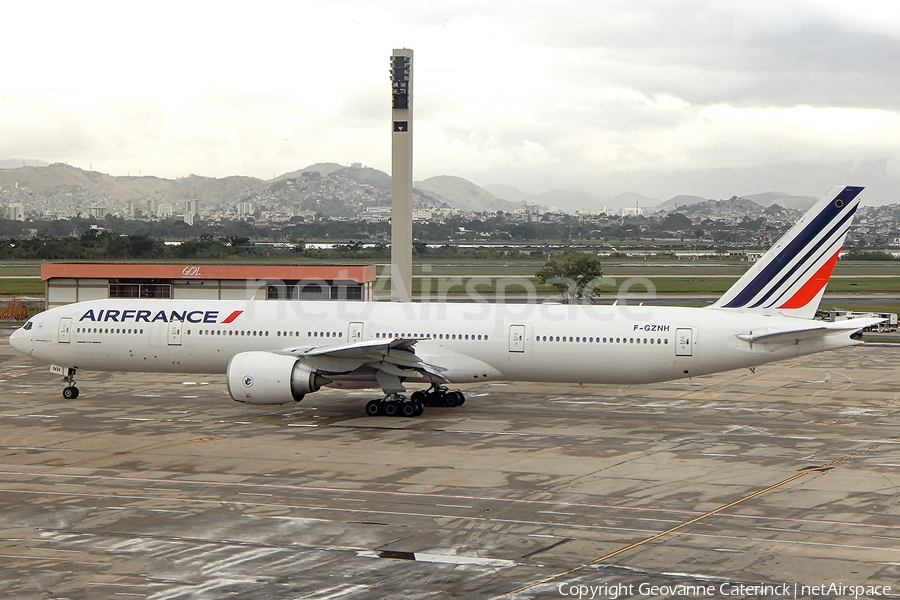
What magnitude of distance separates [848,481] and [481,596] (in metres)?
12.8

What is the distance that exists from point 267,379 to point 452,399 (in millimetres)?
7547

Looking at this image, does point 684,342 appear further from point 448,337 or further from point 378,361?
point 378,361

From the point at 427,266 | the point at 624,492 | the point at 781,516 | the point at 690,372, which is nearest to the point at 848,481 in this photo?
the point at 781,516

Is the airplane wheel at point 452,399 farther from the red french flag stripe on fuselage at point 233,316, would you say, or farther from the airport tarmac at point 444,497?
the red french flag stripe on fuselage at point 233,316

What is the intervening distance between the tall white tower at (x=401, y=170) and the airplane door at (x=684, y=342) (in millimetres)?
37198

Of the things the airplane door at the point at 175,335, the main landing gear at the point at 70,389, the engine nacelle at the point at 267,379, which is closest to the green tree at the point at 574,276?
the airplane door at the point at 175,335

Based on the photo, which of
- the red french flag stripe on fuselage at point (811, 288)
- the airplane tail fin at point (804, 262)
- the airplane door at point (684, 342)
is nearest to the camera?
the airplane tail fin at point (804, 262)

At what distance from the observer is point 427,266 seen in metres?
116

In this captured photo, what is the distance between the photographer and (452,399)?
34312 millimetres

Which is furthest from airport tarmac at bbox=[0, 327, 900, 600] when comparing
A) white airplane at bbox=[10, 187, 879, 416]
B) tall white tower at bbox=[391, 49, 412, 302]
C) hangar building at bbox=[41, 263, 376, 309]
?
tall white tower at bbox=[391, 49, 412, 302]

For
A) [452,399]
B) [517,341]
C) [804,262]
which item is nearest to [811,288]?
[804,262]

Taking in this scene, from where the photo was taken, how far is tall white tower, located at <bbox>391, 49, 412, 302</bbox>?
68500 mm

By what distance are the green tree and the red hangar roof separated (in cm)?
2628

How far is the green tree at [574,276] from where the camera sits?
76250 mm
